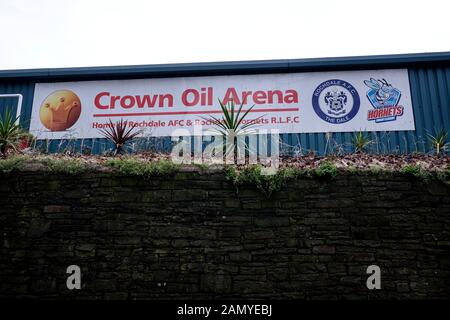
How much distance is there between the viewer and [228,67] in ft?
37.8

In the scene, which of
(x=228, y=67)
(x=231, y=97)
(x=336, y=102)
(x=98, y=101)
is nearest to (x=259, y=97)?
(x=231, y=97)

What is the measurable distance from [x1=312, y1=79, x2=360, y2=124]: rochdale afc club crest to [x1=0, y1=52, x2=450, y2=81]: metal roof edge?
60 cm

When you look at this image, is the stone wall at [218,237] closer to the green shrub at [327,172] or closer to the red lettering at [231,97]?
the green shrub at [327,172]

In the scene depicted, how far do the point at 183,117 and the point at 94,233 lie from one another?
5.57 metres

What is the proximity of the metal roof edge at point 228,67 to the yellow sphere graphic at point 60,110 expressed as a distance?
566mm

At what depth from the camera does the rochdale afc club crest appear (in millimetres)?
11039

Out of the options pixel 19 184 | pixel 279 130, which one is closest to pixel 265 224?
pixel 19 184

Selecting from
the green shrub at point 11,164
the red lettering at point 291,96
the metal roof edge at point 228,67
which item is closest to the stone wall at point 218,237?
the green shrub at point 11,164

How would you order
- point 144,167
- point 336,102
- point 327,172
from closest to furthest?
1. point 327,172
2. point 144,167
3. point 336,102

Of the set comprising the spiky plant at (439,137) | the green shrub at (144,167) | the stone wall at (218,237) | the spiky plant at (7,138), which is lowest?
the stone wall at (218,237)

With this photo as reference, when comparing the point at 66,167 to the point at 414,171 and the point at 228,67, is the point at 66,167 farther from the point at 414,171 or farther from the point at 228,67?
the point at 228,67

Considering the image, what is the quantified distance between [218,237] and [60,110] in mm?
7442

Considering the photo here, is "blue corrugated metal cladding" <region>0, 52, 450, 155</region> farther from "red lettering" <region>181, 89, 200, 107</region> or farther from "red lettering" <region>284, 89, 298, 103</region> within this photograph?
"red lettering" <region>284, 89, 298, 103</region>

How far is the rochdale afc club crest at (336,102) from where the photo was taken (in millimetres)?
11039
